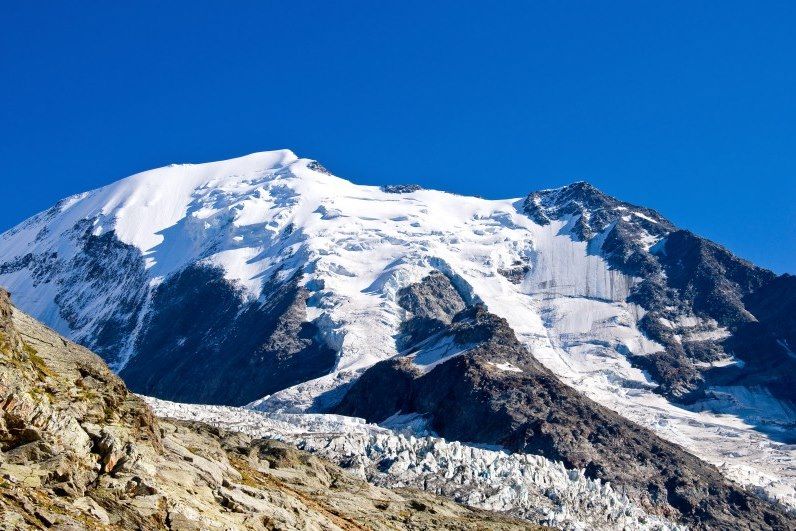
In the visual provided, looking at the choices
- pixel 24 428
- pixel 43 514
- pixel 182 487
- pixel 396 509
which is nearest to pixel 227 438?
pixel 396 509

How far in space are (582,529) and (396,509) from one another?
73.7m

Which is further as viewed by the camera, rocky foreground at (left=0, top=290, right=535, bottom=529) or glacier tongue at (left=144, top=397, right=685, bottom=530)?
glacier tongue at (left=144, top=397, right=685, bottom=530)

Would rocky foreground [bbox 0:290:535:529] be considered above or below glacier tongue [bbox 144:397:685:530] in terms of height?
below

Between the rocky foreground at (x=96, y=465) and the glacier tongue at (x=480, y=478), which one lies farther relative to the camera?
the glacier tongue at (x=480, y=478)

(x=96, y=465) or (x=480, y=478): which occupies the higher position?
Result: (x=480, y=478)

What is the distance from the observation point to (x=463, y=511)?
400ft

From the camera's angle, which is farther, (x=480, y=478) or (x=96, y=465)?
(x=480, y=478)

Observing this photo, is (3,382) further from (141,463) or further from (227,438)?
(227,438)

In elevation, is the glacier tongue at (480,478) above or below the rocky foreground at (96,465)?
above

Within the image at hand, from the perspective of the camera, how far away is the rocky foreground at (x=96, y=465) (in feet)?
174

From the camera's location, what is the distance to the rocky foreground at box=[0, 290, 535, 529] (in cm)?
5319

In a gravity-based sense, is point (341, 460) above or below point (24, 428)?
above

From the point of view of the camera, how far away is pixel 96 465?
194ft

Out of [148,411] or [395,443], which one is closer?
[148,411]
